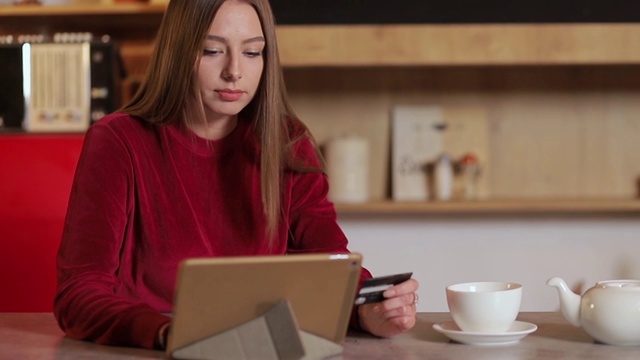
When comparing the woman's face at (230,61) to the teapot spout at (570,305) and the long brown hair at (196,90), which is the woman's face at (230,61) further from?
the teapot spout at (570,305)

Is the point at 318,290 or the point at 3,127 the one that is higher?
the point at 3,127

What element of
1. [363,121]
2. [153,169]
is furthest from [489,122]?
[153,169]

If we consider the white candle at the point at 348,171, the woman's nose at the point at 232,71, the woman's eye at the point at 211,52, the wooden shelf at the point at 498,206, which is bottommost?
the wooden shelf at the point at 498,206

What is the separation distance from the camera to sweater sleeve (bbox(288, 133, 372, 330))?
163 cm

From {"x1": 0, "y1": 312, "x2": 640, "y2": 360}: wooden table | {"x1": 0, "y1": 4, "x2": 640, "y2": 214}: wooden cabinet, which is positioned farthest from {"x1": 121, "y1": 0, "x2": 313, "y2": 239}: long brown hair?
{"x1": 0, "y1": 4, "x2": 640, "y2": 214}: wooden cabinet

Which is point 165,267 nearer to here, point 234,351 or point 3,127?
point 234,351

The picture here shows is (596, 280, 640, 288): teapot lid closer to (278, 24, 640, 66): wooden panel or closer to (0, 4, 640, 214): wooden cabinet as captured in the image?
(278, 24, 640, 66): wooden panel

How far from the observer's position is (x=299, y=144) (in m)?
1.68

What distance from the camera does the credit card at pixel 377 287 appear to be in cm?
125

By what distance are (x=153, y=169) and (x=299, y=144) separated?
263 millimetres

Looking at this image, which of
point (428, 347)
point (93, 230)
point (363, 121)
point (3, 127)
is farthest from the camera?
point (363, 121)

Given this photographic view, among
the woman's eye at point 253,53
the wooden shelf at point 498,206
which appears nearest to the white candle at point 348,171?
the wooden shelf at point 498,206

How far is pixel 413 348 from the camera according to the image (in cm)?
118

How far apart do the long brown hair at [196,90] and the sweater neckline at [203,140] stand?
0.02 metres
